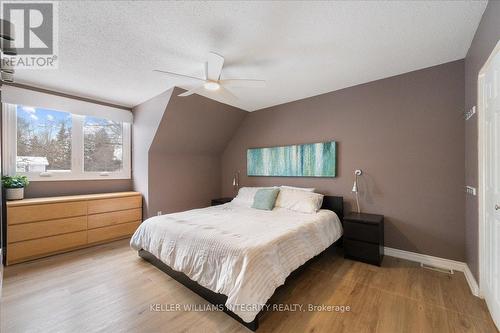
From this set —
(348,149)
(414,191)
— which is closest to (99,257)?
(348,149)

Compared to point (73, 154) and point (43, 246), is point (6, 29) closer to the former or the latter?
point (73, 154)

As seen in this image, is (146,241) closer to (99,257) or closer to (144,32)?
(99,257)

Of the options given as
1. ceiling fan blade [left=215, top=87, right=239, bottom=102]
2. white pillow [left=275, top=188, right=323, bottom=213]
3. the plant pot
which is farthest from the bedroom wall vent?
the plant pot

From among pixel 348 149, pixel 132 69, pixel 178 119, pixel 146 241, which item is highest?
pixel 132 69

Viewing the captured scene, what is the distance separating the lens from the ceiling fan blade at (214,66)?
6.91ft

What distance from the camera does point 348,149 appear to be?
10.6 ft

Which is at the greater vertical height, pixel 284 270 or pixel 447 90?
pixel 447 90

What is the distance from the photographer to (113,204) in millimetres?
3494

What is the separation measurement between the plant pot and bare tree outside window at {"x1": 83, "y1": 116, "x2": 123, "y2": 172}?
2.96 feet

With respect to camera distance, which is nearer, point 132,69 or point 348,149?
point 132,69

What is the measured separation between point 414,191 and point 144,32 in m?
3.63

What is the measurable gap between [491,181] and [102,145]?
5.29 meters

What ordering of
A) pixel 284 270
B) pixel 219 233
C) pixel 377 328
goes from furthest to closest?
pixel 219 233 < pixel 284 270 < pixel 377 328

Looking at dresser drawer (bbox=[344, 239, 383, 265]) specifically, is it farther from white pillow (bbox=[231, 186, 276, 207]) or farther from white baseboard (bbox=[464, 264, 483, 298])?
white pillow (bbox=[231, 186, 276, 207])
